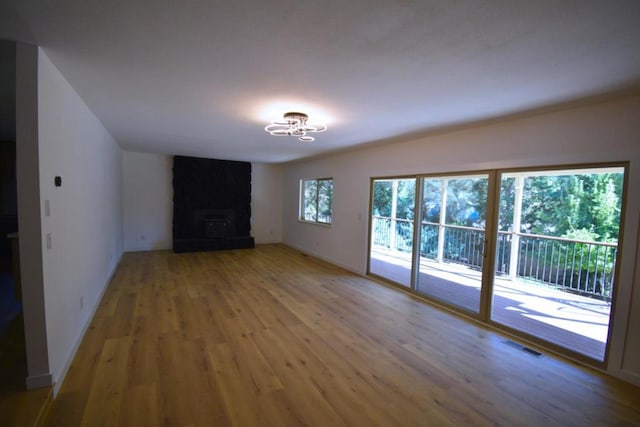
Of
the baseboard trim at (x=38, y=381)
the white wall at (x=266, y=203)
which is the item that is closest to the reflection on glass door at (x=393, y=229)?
the white wall at (x=266, y=203)

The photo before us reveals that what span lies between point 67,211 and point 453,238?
5611mm

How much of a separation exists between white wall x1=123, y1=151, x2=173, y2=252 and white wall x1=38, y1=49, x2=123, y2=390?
3.22 metres

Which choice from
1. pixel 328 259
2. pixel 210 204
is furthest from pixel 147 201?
pixel 328 259

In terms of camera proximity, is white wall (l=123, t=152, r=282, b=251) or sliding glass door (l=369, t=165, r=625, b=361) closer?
sliding glass door (l=369, t=165, r=625, b=361)

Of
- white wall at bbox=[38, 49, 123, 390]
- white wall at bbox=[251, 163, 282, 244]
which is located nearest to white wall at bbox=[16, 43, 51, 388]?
white wall at bbox=[38, 49, 123, 390]

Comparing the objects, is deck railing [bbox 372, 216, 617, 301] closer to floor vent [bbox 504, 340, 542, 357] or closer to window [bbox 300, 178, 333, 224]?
floor vent [bbox 504, 340, 542, 357]

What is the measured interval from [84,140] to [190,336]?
2.34 metres

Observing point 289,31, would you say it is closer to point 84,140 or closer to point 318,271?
point 84,140

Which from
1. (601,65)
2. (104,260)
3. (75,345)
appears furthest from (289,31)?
(104,260)

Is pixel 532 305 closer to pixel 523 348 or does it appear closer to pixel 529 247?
pixel 529 247

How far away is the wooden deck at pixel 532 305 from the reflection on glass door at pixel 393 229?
134mm

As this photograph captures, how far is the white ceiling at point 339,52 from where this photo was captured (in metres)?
1.37

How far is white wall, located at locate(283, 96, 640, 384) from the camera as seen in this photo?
2.30 meters

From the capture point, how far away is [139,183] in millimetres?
6660
